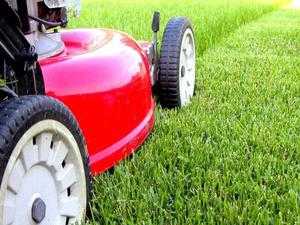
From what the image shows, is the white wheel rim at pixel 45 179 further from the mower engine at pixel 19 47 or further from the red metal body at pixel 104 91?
the red metal body at pixel 104 91

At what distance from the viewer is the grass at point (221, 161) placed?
6.54 ft

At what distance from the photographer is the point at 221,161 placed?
2.41 m

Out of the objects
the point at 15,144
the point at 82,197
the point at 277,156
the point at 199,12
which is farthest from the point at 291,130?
the point at 199,12

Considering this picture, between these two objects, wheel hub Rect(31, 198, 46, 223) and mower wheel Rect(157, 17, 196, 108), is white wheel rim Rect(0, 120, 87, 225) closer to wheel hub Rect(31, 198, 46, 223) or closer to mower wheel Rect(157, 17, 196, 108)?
wheel hub Rect(31, 198, 46, 223)

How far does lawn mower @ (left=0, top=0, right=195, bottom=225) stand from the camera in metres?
1.54

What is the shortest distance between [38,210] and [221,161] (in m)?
0.98

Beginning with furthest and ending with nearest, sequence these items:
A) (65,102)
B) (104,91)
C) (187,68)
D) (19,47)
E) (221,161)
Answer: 1. (187,68)
2. (221,161)
3. (104,91)
4. (65,102)
5. (19,47)

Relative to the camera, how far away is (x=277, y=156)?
8.34ft

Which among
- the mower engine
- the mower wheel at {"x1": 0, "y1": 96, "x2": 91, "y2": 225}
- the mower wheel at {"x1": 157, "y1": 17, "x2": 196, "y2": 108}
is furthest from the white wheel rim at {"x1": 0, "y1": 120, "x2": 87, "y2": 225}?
the mower wheel at {"x1": 157, "y1": 17, "x2": 196, "y2": 108}

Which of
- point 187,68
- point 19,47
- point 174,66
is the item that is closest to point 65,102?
point 19,47

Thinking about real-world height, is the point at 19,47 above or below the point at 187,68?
above

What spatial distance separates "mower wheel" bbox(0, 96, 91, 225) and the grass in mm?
196

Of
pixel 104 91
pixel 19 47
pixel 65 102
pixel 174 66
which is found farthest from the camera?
pixel 174 66

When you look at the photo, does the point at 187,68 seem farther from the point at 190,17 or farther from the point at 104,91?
the point at 190,17
